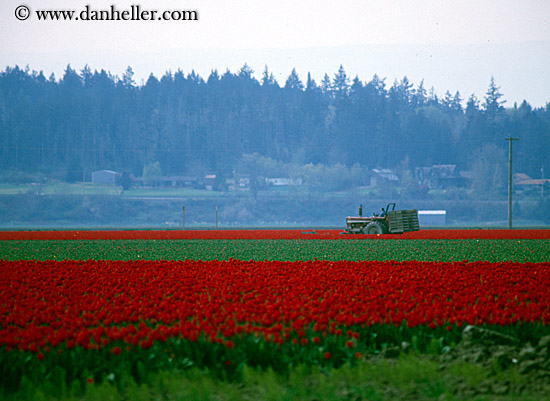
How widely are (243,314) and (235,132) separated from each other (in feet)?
469

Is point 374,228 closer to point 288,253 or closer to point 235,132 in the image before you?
point 288,253

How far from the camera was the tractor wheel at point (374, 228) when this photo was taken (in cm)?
3795

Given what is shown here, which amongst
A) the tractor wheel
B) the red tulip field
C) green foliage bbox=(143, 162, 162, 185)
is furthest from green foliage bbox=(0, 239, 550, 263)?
green foliage bbox=(143, 162, 162, 185)

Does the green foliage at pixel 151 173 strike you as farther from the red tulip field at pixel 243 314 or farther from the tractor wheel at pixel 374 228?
the red tulip field at pixel 243 314

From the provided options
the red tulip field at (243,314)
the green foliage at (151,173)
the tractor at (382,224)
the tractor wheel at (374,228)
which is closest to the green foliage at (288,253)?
the red tulip field at (243,314)

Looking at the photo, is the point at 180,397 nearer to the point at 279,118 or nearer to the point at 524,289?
the point at 524,289

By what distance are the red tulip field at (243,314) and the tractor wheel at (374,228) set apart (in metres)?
20.5

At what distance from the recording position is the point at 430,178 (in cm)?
14375

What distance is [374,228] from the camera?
38.2 meters

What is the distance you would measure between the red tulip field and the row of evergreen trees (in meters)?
125

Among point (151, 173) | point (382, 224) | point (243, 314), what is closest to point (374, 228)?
point (382, 224)

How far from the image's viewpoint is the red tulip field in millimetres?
8031

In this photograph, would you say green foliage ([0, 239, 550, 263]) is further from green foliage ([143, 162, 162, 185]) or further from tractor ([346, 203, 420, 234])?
green foliage ([143, 162, 162, 185])

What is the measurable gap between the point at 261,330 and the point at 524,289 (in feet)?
21.4
